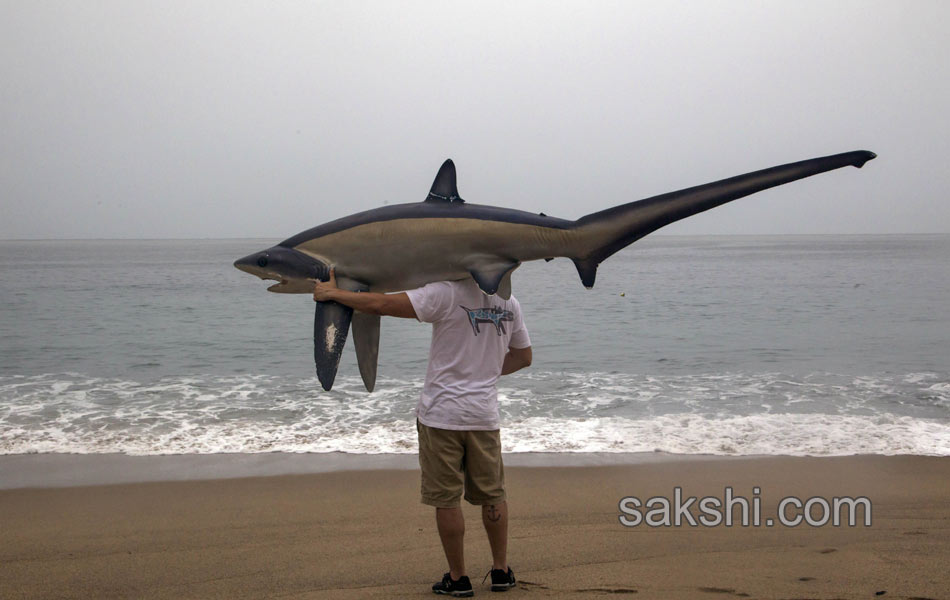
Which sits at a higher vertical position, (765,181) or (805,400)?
(765,181)

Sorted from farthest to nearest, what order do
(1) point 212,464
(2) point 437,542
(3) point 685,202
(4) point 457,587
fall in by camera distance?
(1) point 212,464 → (2) point 437,542 → (4) point 457,587 → (3) point 685,202

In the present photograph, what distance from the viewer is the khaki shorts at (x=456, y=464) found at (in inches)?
134

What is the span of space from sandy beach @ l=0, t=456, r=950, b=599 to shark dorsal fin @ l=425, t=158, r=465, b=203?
2040 millimetres

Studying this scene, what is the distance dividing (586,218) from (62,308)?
2584 cm

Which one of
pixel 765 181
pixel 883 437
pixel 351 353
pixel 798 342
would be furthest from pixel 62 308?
pixel 765 181

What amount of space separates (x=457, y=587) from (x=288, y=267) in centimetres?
183

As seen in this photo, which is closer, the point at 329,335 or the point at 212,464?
the point at 329,335

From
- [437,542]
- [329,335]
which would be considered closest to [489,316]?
[329,335]

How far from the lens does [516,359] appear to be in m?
3.77

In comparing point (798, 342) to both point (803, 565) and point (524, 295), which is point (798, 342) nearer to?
point (803, 565)

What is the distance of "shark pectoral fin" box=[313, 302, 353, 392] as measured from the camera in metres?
2.83

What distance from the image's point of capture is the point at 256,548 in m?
4.63

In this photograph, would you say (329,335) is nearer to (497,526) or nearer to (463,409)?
(463,409)

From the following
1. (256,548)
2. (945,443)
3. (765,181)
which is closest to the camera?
(765,181)
